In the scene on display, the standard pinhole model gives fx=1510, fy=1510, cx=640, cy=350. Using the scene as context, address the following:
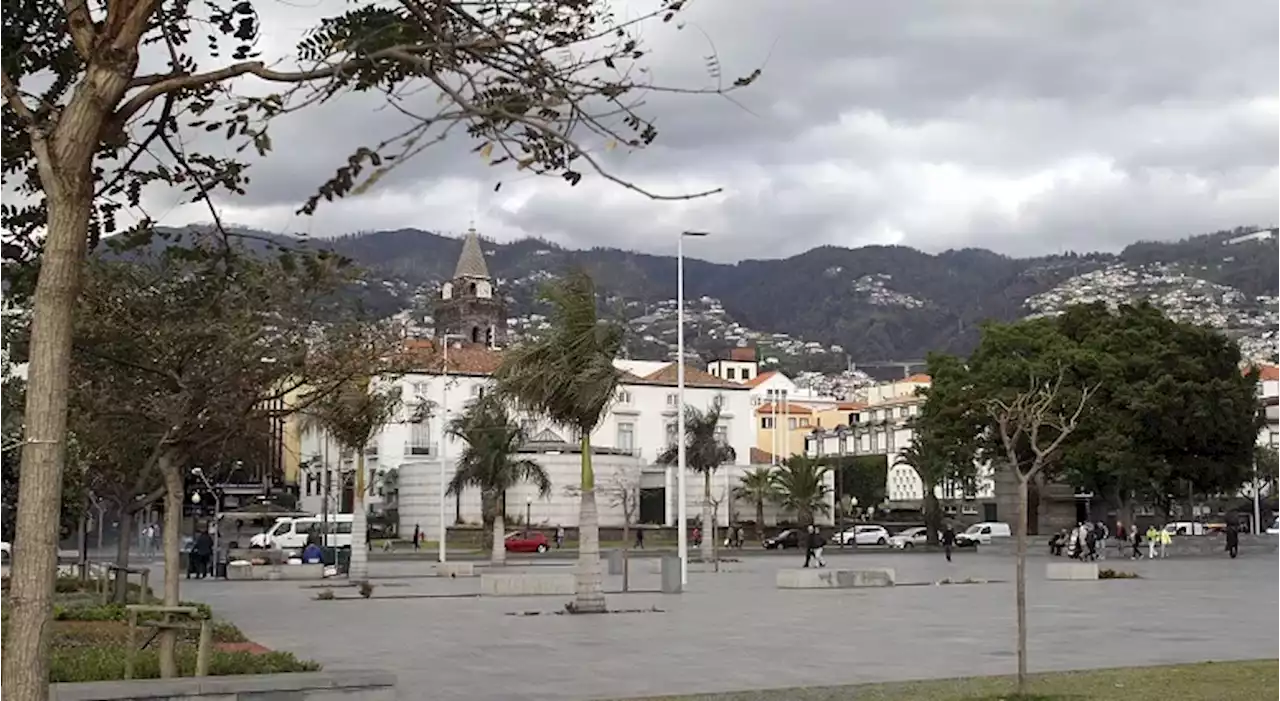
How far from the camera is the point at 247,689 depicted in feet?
35.2

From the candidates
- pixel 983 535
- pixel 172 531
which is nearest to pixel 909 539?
pixel 983 535

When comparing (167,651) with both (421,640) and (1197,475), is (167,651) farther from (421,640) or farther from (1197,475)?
(1197,475)

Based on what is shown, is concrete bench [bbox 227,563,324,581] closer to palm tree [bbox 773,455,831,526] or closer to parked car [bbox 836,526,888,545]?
parked car [bbox 836,526,888,545]

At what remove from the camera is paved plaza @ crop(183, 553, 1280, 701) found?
587 inches

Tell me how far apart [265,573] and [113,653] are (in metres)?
27.4

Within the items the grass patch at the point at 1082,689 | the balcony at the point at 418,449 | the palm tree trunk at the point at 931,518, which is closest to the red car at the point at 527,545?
the palm tree trunk at the point at 931,518

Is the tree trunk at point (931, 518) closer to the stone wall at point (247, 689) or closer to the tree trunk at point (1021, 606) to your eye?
the tree trunk at point (1021, 606)

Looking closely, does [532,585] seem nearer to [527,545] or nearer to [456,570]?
[456,570]

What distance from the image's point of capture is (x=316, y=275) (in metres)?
6.02

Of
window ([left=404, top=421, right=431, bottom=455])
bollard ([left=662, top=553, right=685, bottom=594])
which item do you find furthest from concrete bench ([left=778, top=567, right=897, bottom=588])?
window ([left=404, top=421, right=431, bottom=455])

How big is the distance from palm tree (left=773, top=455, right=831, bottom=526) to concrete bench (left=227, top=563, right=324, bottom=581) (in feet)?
120

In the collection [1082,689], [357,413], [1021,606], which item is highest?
[357,413]

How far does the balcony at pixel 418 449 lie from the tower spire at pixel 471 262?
1176 inches

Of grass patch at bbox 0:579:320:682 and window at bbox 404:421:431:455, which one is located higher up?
window at bbox 404:421:431:455
